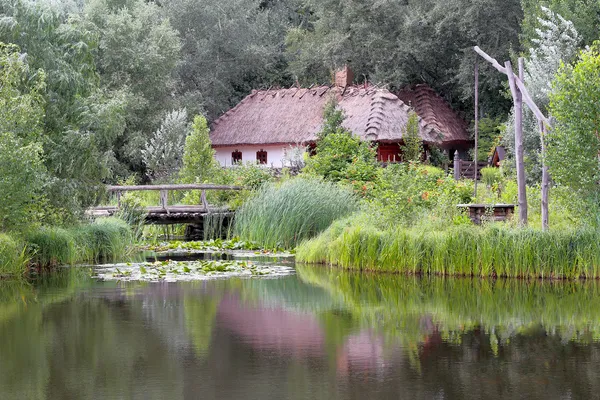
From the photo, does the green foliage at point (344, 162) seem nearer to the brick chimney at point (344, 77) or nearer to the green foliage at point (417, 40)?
the green foliage at point (417, 40)

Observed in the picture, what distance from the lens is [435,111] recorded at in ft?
143

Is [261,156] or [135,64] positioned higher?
[135,64]

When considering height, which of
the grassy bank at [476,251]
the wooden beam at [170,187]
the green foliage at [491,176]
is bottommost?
the grassy bank at [476,251]

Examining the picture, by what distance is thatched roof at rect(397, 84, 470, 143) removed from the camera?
4244cm

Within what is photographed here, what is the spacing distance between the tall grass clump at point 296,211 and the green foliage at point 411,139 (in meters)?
12.9

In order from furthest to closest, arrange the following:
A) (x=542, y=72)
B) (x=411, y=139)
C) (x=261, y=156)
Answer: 1. (x=261, y=156)
2. (x=411, y=139)
3. (x=542, y=72)

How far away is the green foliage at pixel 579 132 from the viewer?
18328 millimetres

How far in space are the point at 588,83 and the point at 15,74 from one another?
10845mm

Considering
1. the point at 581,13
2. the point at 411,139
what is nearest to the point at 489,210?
the point at 581,13

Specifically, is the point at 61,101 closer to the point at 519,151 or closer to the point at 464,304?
the point at 519,151

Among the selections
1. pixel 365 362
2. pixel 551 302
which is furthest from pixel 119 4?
pixel 365 362

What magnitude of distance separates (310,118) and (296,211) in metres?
19.8

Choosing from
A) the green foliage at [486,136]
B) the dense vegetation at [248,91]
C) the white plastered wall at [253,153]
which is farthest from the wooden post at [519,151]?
the white plastered wall at [253,153]

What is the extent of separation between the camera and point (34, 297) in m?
15.7
